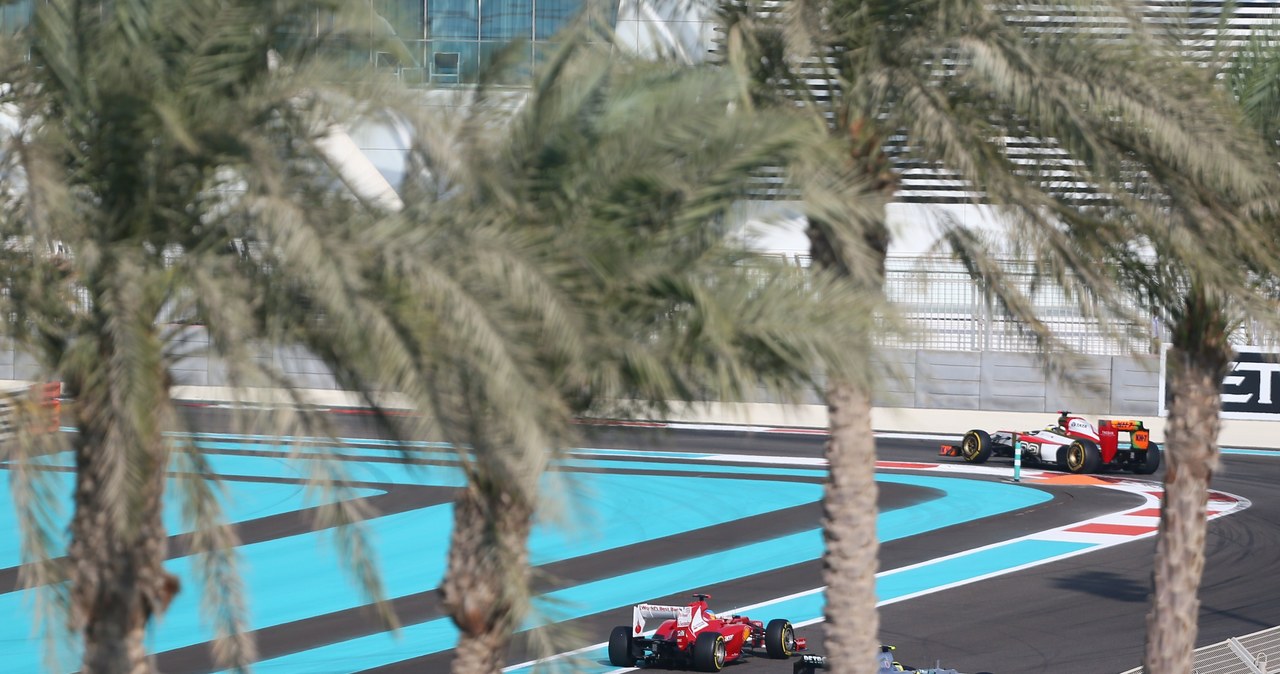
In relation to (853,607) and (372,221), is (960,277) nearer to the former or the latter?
(853,607)

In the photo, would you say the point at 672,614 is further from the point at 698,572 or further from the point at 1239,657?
the point at 1239,657

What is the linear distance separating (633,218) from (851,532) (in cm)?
333

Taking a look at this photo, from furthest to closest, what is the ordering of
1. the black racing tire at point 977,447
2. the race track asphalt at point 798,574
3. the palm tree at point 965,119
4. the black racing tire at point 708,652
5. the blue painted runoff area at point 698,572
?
1. the black racing tire at point 977,447
2. the race track asphalt at point 798,574
3. the blue painted runoff area at point 698,572
4. the black racing tire at point 708,652
5. the palm tree at point 965,119

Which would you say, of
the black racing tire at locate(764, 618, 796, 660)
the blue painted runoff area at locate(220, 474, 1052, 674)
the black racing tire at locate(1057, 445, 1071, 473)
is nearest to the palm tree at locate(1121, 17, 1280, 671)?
the black racing tire at locate(764, 618, 796, 660)

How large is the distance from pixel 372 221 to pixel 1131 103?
181 inches

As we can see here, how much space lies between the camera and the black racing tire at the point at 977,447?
2941cm

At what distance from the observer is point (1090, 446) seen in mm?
28188

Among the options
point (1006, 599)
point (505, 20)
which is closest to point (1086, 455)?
point (1006, 599)

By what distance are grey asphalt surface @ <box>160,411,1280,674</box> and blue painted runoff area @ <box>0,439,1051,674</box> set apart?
17.9 inches

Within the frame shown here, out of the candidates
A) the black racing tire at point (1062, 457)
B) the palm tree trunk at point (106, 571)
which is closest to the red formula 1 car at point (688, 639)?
the palm tree trunk at point (106, 571)

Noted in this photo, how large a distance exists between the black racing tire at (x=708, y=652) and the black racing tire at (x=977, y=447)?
15.8 meters

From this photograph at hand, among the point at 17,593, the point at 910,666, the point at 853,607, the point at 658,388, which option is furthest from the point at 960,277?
the point at 658,388

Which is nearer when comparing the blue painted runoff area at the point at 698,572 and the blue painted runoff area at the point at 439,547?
the blue painted runoff area at the point at 698,572

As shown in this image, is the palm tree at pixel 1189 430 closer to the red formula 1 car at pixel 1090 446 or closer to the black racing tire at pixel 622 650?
the black racing tire at pixel 622 650
